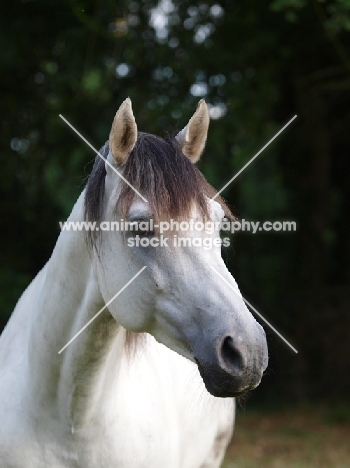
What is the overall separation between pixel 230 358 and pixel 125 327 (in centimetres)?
45

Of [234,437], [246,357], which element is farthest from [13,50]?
[246,357]

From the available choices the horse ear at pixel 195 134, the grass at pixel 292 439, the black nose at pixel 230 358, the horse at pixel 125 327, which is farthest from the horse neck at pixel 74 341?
the grass at pixel 292 439

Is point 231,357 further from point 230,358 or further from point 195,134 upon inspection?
point 195,134

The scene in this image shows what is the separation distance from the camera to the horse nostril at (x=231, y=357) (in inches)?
74.5

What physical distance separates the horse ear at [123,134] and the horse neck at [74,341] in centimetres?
29

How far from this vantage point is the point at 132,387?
2580mm

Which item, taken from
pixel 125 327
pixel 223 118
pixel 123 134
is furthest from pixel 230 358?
pixel 223 118

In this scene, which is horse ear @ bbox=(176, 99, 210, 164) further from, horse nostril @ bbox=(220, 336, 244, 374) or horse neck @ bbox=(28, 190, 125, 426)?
horse nostril @ bbox=(220, 336, 244, 374)

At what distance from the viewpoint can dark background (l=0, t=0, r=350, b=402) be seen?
7.16 meters

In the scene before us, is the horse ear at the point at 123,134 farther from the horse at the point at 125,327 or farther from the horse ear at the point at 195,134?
the horse ear at the point at 195,134

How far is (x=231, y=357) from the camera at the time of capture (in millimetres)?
1916

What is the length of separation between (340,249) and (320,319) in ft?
5.05

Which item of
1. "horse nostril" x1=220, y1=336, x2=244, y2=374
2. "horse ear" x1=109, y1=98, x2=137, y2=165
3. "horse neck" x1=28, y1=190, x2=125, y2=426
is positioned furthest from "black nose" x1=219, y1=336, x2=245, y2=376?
"horse ear" x1=109, y1=98, x2=137, y2=165

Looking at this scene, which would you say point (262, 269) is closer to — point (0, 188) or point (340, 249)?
point (340, 249)
